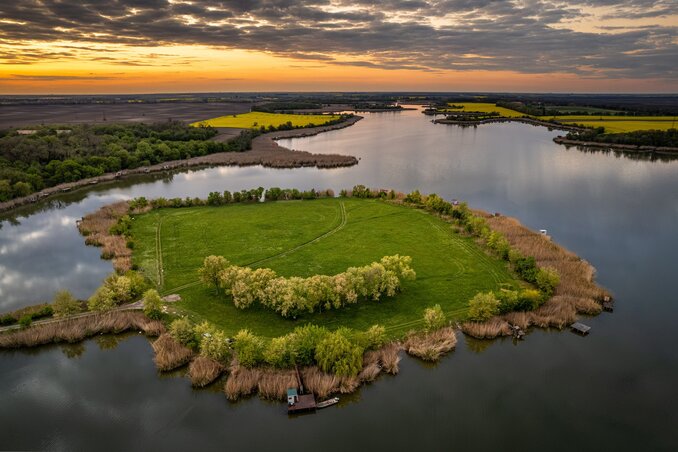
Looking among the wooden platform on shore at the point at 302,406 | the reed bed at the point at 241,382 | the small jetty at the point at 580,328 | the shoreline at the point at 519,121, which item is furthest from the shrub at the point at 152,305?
the shoreline at the point at 519,121

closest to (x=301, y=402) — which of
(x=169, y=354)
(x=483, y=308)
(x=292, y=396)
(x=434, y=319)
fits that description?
(x=292, y=396)

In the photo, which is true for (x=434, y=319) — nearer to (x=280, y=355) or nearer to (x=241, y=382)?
(x=280, y=355)

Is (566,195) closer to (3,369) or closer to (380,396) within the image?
(380,396)

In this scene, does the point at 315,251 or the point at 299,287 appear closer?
the point at 299,287

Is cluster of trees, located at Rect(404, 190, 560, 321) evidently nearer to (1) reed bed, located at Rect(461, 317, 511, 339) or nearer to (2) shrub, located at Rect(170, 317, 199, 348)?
(1) reed bed, located at Rect(461, 317, 511, 339)

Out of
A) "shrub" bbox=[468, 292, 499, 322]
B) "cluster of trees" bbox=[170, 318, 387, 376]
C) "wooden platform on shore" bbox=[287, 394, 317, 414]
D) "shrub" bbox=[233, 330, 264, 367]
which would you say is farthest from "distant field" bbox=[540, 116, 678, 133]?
"wooden platform on shore" bbox=[287, 394, 317, 414]

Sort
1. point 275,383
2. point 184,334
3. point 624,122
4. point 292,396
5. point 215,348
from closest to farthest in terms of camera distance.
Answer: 1. point 292,396
2. point 275,383
3. point 215,348
4. point 184,334
5. point 624,122

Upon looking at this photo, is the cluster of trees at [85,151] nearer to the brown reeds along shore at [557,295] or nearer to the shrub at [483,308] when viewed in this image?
the shrub at [483,308]
